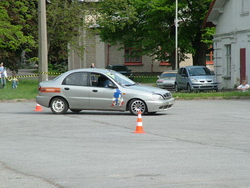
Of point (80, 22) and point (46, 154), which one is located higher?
point (80, 22)

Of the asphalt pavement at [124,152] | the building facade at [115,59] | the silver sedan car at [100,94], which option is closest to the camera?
the asphalt pavement at [124,152]

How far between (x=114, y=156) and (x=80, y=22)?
38.5 meters

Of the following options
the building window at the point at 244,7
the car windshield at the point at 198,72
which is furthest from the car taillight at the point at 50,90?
the building window at the point at 244,7

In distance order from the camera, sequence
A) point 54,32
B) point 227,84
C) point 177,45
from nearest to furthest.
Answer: point 227,84
point 54,32
point 177,45

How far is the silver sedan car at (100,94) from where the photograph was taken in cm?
2092

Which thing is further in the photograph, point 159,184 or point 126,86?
point 126,86

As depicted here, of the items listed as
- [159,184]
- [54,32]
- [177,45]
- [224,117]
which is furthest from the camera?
[177,45]

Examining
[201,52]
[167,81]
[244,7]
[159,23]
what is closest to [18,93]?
[167,81]

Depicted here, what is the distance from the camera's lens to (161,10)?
55.6 m

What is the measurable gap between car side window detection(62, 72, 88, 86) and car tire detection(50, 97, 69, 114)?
60 cm

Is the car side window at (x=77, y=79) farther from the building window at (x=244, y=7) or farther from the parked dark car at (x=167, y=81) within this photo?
the parked dark car at (x=167, y=81)

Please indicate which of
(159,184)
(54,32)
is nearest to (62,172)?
(159,184)

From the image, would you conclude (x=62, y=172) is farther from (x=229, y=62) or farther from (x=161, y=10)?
(x=161, y=10)

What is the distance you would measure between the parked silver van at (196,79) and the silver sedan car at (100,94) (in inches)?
616
